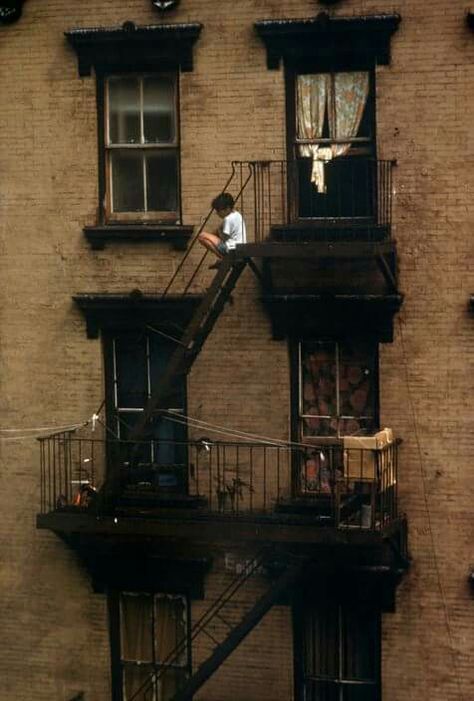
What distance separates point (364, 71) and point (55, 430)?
19.1 feet

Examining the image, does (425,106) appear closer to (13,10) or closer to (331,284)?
(331,284)

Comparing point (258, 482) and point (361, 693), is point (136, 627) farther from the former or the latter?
point (361, 693)

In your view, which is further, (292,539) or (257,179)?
(257,179)

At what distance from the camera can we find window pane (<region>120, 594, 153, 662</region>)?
1655 cm

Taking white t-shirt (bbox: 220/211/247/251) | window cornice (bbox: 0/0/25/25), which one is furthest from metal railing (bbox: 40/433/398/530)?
window cornice (bbox: 0/0/25/25)

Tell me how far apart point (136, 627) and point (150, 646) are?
0.97 ft

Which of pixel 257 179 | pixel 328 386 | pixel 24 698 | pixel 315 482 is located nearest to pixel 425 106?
pixel 257 179

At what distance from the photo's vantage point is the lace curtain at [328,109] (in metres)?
15.5

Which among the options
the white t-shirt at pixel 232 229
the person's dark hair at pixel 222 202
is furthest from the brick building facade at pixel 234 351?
the person's dark hair at pixel 222 202

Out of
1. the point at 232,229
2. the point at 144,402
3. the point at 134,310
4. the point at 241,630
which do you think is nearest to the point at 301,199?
the point at 232,229

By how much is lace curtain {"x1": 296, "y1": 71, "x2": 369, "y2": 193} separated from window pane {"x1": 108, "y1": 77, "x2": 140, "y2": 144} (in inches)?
79.7

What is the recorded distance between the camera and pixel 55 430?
54.0 ft

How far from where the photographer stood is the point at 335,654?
16.0 meters

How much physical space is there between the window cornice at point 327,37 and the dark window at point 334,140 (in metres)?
0.29
